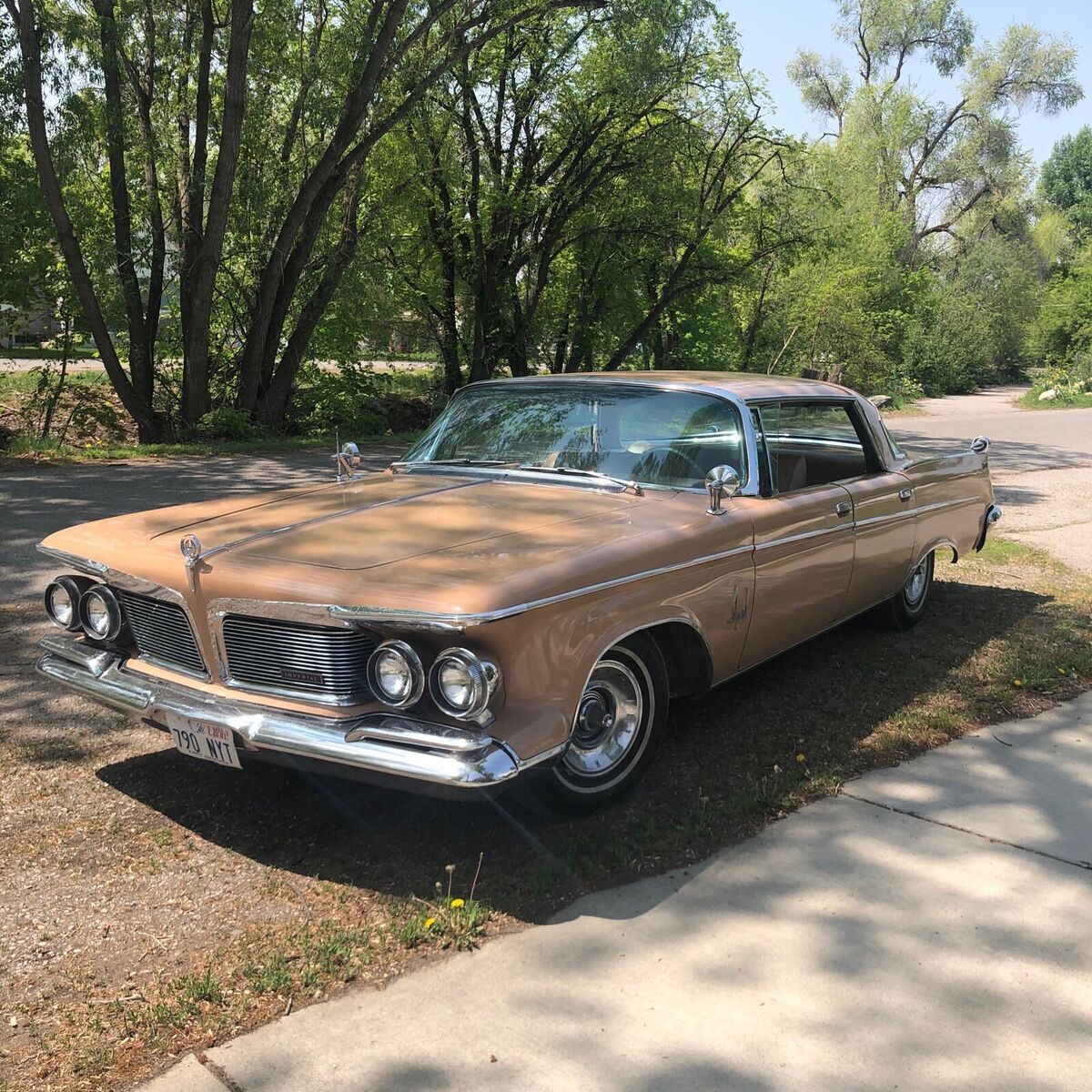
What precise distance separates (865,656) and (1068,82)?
150ft

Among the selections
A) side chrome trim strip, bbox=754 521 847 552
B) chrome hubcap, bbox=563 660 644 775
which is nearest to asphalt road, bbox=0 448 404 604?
chrome hubcap, bbox=563 660 644 775

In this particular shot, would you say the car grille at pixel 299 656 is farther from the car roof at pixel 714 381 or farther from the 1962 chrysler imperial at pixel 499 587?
the car roof at pixel 714 381

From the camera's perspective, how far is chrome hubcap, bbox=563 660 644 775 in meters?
3.54

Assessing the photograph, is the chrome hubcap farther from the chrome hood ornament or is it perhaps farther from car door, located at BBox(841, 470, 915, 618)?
car door, located at BBox(841, 470, 915, 618)

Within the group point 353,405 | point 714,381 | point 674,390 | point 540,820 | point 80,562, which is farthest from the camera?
point 353,405

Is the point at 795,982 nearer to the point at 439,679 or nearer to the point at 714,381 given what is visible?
the point at 439,679

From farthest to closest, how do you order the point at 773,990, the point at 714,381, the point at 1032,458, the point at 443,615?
the point at 1032,458, the point at 714,381, the point at 443,615, the point at 773,990

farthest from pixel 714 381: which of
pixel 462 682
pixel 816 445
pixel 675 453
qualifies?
pixel 462 682

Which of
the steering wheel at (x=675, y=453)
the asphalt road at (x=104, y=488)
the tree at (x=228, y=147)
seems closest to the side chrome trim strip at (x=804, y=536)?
the steering wheel at (x=675, y=453)

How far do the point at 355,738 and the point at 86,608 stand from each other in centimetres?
150

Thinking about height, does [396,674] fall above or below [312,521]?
below

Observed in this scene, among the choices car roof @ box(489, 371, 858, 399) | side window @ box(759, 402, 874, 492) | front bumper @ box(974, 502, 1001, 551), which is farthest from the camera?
front bumper @ box(974, 502, 1001, 551)

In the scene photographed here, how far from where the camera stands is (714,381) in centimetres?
484

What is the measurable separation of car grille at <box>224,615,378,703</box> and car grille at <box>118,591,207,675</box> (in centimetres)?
22
